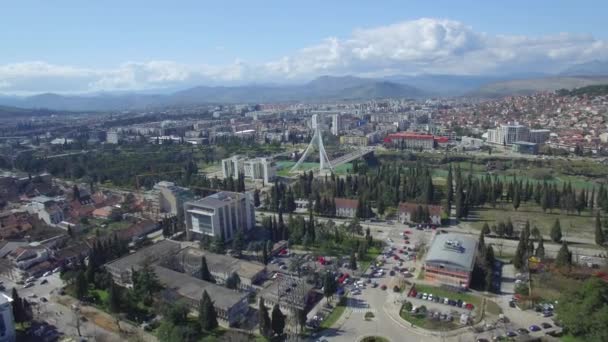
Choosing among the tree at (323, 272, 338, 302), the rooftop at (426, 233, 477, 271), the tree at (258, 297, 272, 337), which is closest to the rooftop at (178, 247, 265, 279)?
the tree at (323, 272, 338, 302)

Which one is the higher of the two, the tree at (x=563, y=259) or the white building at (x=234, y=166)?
the white building at (x=234, y=166)

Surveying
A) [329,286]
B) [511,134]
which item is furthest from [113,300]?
[511,134]

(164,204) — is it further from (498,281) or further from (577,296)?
(577,296)

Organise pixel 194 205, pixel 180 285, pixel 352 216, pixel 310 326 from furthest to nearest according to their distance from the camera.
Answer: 1. pixel 352 216
2. pixel 194 205
3. pixel 180 285
4. pixel 310 326

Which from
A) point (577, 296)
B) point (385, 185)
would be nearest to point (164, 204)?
point (385, 185)

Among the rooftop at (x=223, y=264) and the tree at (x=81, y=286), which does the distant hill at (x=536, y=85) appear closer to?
the rooftop at (x=223, y=264)

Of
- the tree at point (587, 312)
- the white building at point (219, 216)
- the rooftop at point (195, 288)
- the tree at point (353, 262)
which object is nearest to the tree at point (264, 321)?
the rooftop at point (195, 288)
